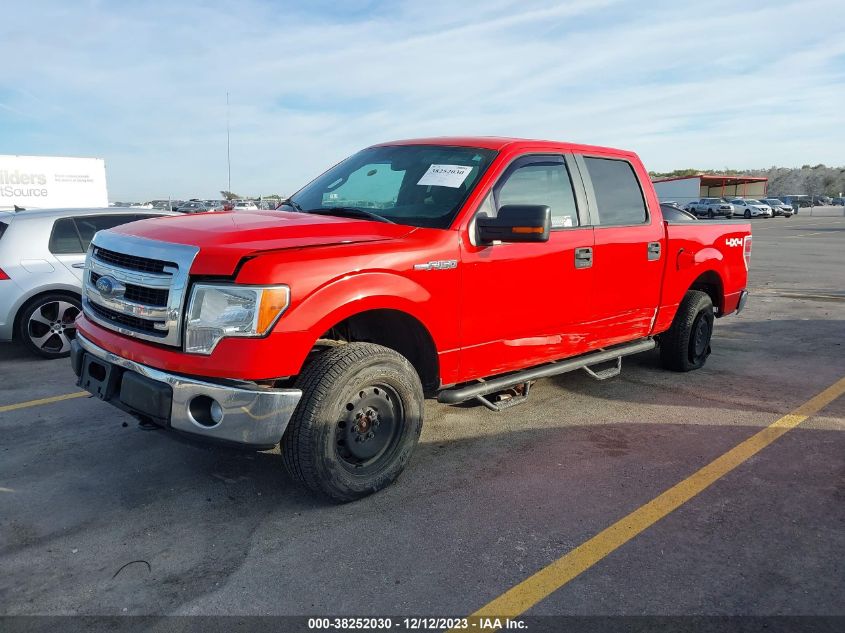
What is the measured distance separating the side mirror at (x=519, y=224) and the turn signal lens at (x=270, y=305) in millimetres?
1257

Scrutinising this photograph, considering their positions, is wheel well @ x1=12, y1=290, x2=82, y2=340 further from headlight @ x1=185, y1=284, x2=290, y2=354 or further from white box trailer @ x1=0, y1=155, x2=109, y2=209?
white box trailer @ x1=0, y1=155, x2=109, y2=209

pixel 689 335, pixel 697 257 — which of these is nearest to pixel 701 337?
pixel 689 335

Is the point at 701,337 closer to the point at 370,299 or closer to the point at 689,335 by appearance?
the point at 689,335

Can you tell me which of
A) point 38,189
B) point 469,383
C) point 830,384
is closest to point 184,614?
point 469,383

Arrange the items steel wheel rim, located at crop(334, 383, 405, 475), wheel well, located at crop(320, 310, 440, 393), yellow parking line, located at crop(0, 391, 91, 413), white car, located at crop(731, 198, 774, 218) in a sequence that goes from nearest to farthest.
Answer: steel wheel rim, located at crop(334, 383, 405, 475)
wheel well, located at crop(320, 310, 440, 393)
yellow parking line, located at crop(0, 391, 91, 413)
white car, located at crop(731, 198, 774, 218)

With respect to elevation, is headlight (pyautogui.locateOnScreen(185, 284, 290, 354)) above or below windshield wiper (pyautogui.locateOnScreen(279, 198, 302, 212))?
below

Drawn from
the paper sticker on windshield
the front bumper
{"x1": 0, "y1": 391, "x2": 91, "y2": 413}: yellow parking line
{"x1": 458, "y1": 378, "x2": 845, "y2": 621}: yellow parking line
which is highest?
the paper sticker on windshield

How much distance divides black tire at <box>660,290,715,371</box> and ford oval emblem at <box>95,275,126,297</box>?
176 inches

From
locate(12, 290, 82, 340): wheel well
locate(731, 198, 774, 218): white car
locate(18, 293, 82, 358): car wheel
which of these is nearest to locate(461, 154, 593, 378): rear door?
locate(18, 293, 82, 358): car wheel

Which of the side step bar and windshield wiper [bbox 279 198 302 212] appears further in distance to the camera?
windshield wiper [bbox 279 198 302 212]

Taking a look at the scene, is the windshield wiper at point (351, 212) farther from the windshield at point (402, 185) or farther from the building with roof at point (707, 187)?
the building with roof at point (707, 187)

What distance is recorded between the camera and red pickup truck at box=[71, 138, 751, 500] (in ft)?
10.2

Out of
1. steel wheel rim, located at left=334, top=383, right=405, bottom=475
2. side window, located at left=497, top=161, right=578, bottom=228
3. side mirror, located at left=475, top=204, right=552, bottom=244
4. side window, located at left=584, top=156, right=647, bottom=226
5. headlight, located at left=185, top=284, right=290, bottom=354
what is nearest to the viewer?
headlight, located at left=185, top=284, right=290, bottom=354

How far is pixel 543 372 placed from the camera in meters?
4.46
